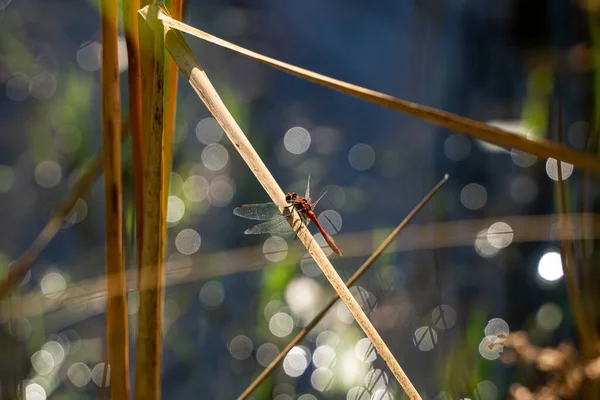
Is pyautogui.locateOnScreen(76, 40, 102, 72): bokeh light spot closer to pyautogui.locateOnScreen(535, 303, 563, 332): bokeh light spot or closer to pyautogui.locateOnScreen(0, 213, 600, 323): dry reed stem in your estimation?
pyautogui.locateOnScreen(0, 213, 600, 323): dry reed stem

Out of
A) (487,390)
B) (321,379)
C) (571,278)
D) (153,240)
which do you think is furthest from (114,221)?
(321,379)

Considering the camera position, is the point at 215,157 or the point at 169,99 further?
the point at 215,157

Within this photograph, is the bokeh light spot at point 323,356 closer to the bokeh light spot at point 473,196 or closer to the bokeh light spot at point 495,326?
the bokeh light spot at point 495,326

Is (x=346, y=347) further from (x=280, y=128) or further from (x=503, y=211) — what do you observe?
(x=280, y=128)

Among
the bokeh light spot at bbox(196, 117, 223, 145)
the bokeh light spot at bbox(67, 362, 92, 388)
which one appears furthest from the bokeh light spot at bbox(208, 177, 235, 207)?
the bokeh light spot at bbox(67, 362, 92, 388)

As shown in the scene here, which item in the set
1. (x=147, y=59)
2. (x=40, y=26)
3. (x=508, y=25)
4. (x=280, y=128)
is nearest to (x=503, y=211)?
(x=508, y=25)

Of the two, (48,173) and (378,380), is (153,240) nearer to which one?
(378,380)
